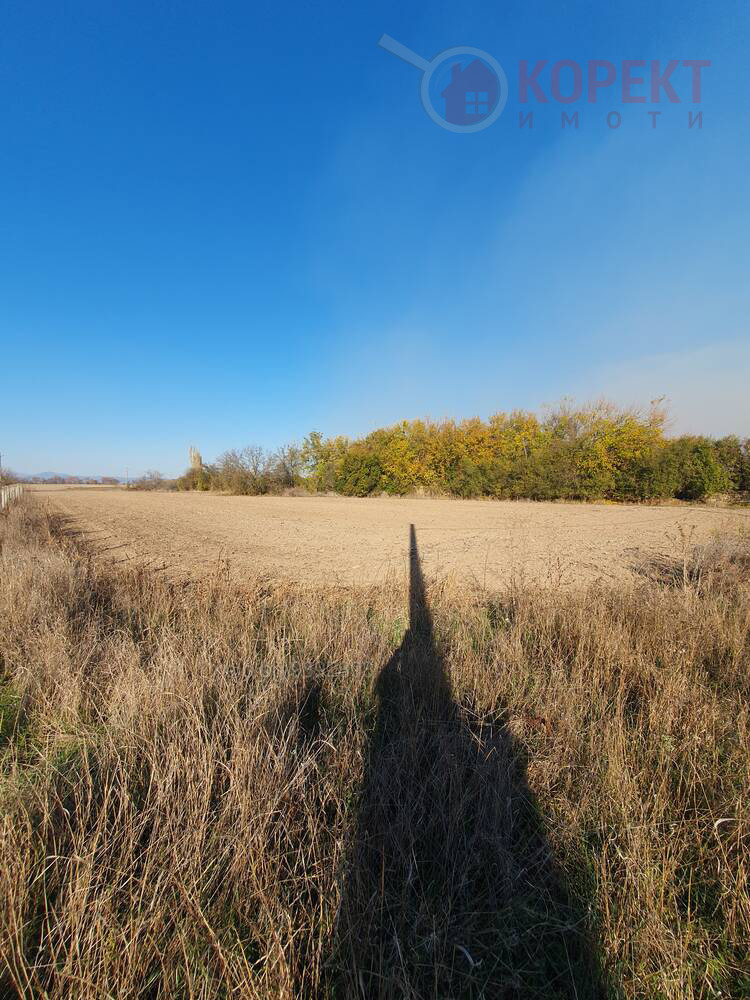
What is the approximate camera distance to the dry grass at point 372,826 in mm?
1332

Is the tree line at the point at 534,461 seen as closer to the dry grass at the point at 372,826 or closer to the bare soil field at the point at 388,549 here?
the bare soil field at the point at 388,549

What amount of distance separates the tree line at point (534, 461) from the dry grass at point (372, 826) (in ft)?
135

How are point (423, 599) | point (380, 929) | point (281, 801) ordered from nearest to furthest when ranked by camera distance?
Answer: point (380, 929)
point (281, 801)
point (423, 599)

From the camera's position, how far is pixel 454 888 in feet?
5.22

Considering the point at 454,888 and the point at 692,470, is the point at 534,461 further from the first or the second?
the point at 454,888

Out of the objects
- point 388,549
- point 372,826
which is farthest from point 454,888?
point 388,549

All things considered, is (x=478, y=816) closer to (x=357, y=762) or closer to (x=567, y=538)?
(x=357, y=762)

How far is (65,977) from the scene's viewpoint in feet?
3.92

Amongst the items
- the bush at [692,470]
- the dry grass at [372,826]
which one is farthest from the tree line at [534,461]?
the dry grass at [372,826]

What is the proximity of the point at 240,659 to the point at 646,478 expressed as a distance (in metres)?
44.1

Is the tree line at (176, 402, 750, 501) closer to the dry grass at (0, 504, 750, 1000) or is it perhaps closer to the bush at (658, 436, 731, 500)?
the bush at (658, 436, 731, 500)

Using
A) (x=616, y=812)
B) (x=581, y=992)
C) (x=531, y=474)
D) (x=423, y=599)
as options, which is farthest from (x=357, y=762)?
(x=531, y=474)

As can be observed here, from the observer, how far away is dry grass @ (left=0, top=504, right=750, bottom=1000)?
4.37ft

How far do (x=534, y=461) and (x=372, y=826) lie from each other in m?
44.0
